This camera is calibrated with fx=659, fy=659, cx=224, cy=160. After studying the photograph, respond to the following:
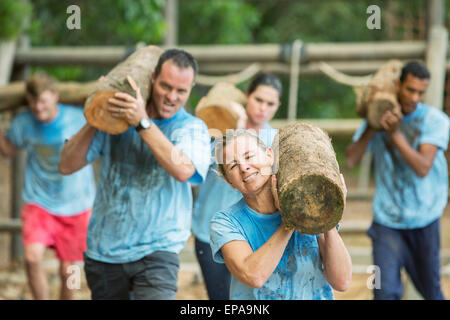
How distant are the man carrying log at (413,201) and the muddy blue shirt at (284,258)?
165cm

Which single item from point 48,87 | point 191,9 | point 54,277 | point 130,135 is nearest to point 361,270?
point 54,277

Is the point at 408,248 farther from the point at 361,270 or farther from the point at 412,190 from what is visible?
the point at 361,270

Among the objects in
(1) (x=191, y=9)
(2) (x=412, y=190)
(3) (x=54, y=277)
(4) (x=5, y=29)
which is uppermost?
(1) (x=191, y=9)

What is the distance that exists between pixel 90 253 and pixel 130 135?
1.95 ft

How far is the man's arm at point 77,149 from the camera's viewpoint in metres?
3.05

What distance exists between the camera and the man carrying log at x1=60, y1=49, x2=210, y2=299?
301 centimetres

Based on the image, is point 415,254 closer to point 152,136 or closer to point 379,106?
point 379,106

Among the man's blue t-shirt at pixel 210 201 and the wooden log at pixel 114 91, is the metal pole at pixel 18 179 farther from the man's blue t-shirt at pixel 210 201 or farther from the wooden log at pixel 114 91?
the wooden log at pixel 114 91

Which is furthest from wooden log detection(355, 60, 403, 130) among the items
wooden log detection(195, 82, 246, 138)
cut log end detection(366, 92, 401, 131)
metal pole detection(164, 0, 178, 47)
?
metal pole detection(164, 0, 178, 47)

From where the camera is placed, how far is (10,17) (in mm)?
5922

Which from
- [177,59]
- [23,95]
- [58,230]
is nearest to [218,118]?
[177,59]

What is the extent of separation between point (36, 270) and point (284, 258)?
2.89m

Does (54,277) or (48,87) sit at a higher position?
(48,87)

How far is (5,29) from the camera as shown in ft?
19.4
